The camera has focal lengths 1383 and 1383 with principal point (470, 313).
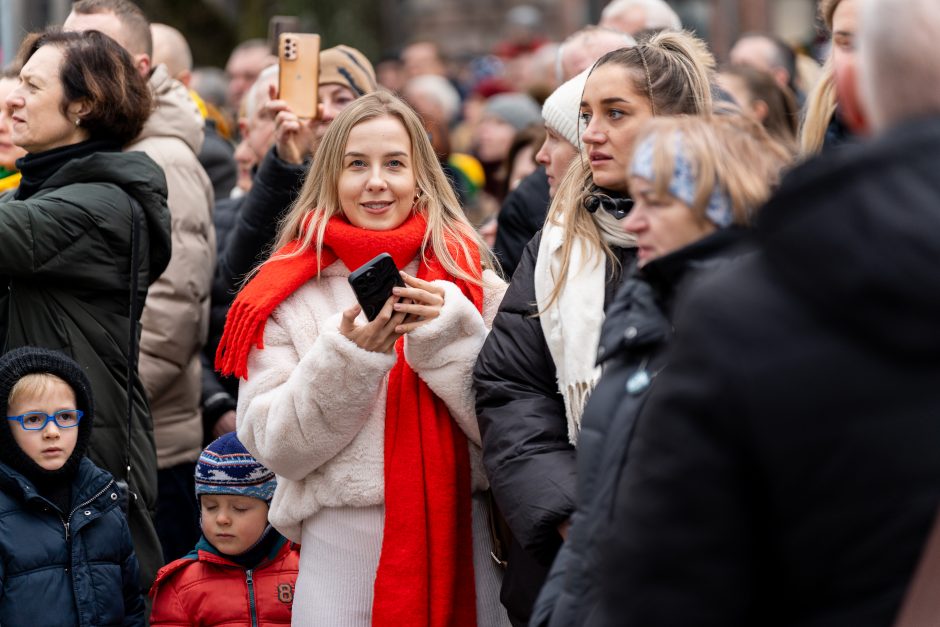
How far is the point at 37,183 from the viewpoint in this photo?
4.57 m

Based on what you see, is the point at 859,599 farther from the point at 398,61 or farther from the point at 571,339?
the point at 398,61

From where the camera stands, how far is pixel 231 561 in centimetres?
445

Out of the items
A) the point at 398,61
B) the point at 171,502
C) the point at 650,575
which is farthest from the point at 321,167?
the point at 398,61

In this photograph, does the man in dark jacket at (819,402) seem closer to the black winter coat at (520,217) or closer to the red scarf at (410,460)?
the red scarf at (410,460)

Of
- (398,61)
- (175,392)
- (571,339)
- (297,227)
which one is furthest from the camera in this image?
(398,61)

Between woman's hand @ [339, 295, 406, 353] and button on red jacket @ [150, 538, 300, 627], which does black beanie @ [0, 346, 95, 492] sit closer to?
button on red jacket @ [150, 538, 300, 627]

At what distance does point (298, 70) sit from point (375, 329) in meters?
1.85

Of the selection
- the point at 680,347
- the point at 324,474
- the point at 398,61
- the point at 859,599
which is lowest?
the point at 398,61

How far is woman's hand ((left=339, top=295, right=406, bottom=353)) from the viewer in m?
3.63

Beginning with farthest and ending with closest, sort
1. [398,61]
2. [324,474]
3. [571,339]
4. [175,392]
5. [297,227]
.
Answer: [398,61] → [175,392] → [297,227] → [324,474] → [571,339]

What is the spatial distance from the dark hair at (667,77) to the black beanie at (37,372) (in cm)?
188

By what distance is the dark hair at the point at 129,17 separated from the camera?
18.0 ft

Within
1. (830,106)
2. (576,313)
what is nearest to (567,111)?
(830,106)

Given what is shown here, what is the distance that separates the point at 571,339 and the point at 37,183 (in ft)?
6.84
